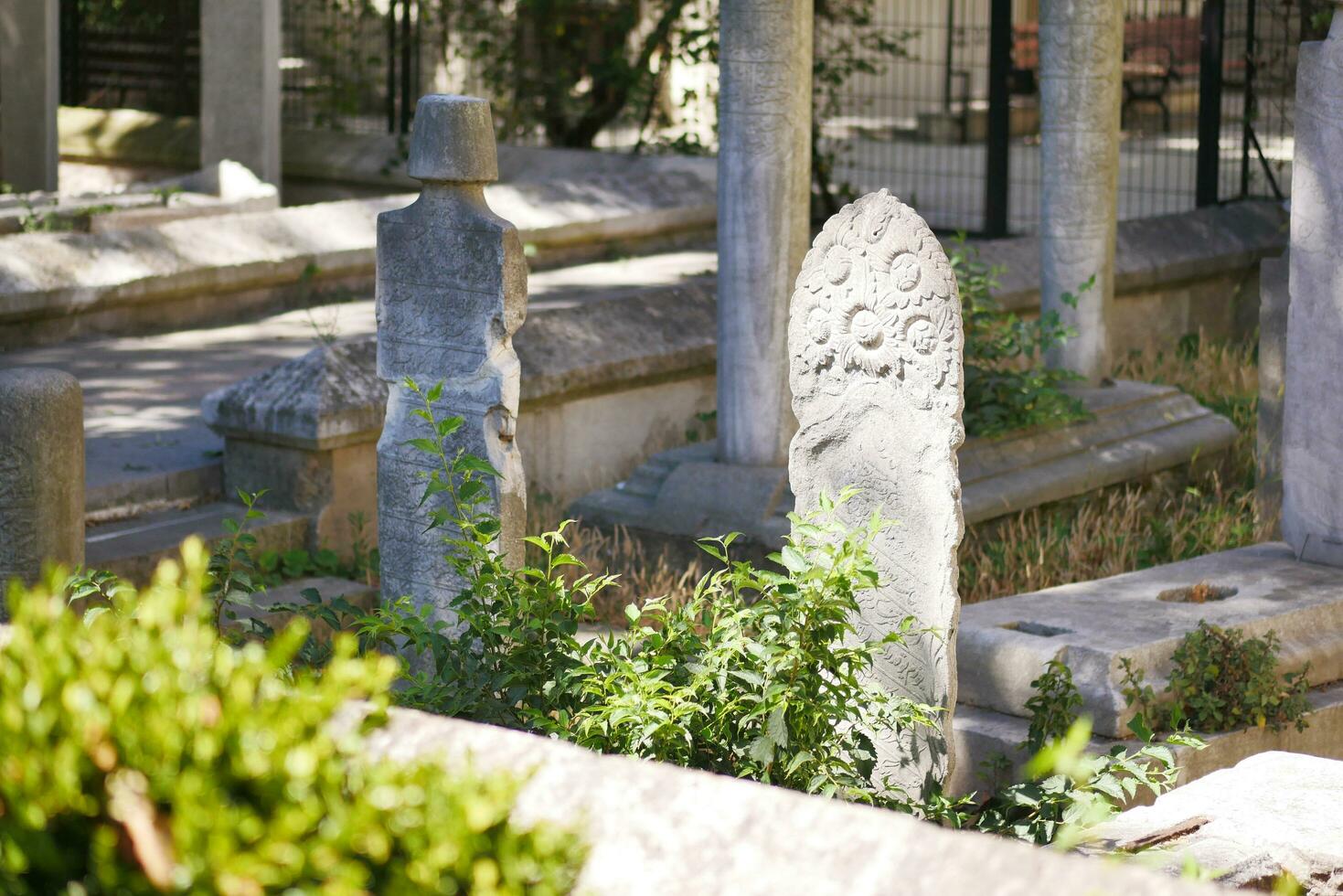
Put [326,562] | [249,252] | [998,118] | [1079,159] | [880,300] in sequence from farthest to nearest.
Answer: [998,118] < [249,252] < [1079,159] < [326,562] < [880,300]

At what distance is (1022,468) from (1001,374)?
1.35 feet

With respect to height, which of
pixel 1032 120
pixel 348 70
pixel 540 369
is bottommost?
pixel 540 369

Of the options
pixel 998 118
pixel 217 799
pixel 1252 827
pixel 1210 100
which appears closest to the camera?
pixel 217 799

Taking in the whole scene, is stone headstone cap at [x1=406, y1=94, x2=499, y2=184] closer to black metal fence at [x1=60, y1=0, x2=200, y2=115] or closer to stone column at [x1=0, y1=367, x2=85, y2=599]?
stone column at [x1=0, y1=367, x2=85, y2=599]

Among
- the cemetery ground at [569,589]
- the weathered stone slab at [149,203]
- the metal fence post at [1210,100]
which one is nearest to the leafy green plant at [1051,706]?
the cemetery ground at [569,589]

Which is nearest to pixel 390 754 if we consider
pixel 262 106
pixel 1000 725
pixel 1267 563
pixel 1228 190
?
pixel 1000 725

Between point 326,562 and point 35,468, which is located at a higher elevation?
point 35,468

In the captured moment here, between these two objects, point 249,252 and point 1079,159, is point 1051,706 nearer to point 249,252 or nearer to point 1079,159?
point 1079,159

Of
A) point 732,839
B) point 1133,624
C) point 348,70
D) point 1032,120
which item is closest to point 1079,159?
point 1133,624

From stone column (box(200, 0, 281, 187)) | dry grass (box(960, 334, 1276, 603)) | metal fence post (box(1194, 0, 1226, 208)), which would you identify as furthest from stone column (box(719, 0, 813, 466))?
stone column (box(200, 0, 281, 187))

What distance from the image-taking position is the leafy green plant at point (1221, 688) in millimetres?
5340

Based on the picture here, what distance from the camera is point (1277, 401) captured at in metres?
7.91

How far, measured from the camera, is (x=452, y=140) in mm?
5500

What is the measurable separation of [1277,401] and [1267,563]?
171cm
